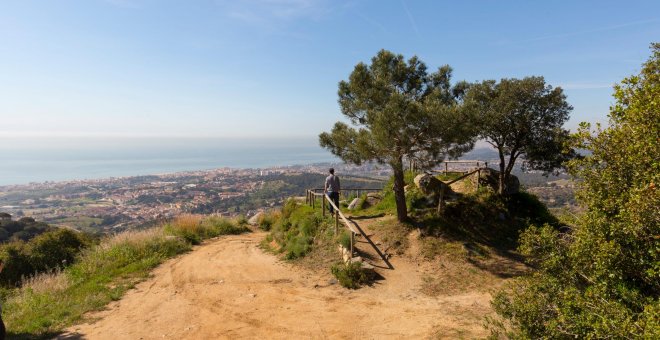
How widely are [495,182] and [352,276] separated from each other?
1171 centimetres

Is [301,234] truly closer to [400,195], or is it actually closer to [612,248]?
[400,195]

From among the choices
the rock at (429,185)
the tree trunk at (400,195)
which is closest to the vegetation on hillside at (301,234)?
the tree trunk at (400,195)

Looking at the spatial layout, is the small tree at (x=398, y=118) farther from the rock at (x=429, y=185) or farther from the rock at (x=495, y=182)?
the rock at (x=495, y=182)

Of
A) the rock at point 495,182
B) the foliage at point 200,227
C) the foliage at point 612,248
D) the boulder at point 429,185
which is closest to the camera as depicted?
the foliage at point 612,248

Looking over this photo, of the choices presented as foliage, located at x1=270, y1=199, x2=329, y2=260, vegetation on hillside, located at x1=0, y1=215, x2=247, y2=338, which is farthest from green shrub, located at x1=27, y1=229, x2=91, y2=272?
foliage, located at x1=270, y1=199, x2=329, y2=260

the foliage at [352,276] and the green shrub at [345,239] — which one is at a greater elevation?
the green shrub at [345,239]

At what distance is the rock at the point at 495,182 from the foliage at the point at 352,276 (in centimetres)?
1044

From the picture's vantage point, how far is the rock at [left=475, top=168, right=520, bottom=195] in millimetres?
18203

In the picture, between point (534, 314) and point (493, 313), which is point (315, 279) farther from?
point (534, 314)

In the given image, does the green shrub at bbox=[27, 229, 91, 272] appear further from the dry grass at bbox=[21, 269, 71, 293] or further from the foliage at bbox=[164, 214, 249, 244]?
the foliage at bbox=[164, 214, 249, 244]

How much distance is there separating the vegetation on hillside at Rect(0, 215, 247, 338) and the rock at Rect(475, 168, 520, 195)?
15.7 metres

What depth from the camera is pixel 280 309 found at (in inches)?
361

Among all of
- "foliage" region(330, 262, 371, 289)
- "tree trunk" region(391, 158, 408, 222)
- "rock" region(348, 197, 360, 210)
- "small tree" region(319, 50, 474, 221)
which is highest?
"small tree" region(319, 50, 474, 221)

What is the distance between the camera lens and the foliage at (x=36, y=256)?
15.0 metres
